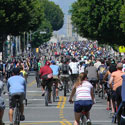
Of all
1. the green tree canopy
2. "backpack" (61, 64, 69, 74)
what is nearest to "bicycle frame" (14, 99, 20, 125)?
"backpack" (61, 64, 69, 74)

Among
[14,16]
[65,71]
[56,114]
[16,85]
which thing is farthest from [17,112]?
[14,16]

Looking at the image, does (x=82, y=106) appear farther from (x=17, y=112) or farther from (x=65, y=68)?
(x=65, y=68)

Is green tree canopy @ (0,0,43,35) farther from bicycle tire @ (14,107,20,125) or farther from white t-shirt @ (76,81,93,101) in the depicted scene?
white t-shirt @ (76,81,93,101)

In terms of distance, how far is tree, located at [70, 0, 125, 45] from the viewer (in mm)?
68625

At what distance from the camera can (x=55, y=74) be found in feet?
88.9

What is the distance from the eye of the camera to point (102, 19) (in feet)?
225

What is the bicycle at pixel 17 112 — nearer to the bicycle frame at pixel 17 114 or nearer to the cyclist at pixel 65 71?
the bicycle frame at pixel 17 114

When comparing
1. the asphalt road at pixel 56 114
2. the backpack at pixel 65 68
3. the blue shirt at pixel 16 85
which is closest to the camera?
the blue shirt at pixel 16 85

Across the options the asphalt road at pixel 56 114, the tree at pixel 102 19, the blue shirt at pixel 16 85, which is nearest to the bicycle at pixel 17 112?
the blue shirt at pixel 16 85

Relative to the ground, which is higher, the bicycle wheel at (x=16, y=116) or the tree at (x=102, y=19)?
the tree at (x=102, y=19)

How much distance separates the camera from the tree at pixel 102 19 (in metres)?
68.6

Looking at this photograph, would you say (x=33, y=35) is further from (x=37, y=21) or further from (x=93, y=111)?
(x=93, y=111)

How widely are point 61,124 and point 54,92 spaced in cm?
986

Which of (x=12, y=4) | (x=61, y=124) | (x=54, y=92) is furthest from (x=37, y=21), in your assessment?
(x=61, y=124)
